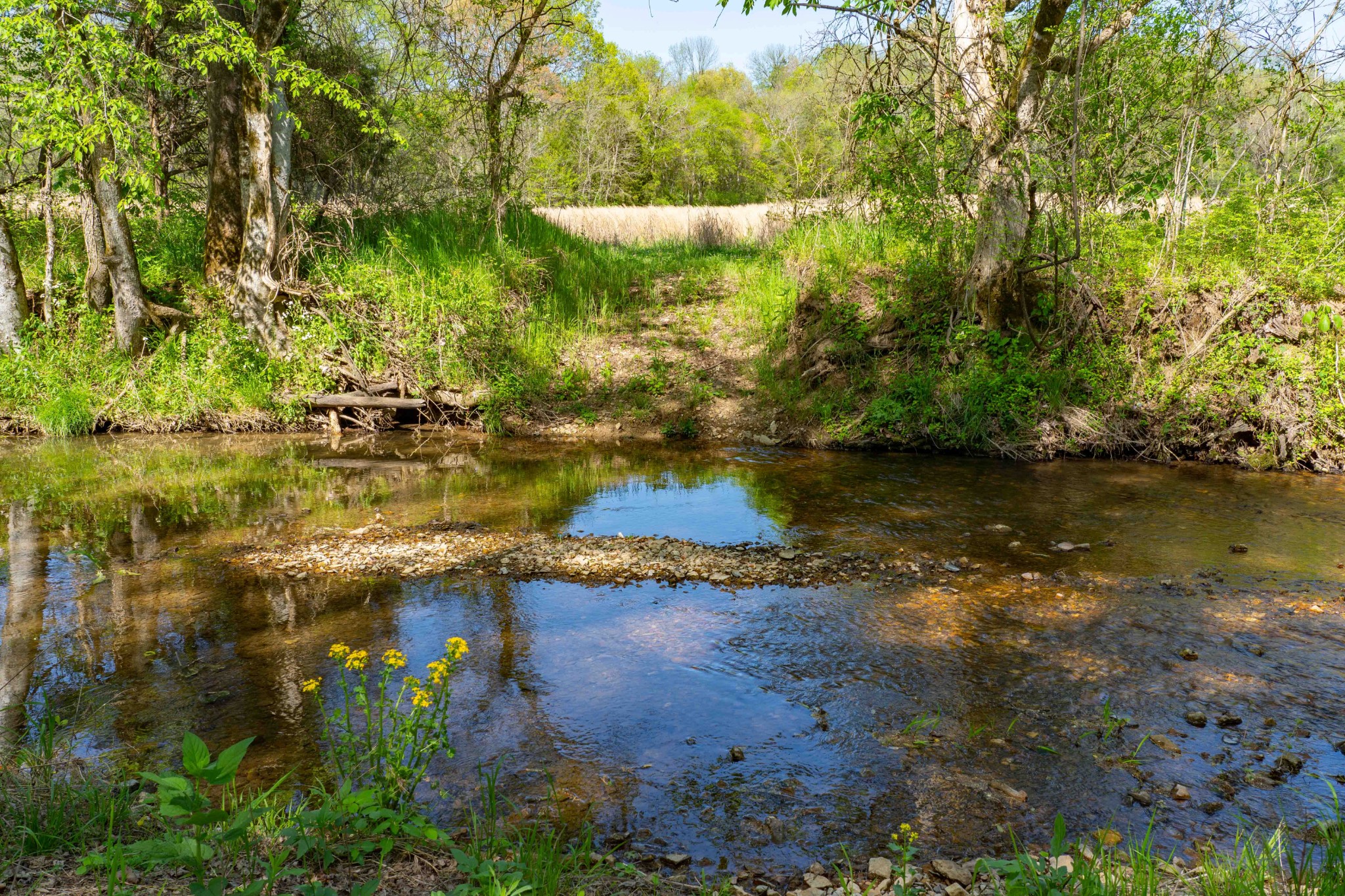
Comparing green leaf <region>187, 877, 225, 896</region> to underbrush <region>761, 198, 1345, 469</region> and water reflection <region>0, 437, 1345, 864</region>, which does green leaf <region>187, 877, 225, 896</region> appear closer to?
water reflection <region>0, 437, 1345, 864</region>

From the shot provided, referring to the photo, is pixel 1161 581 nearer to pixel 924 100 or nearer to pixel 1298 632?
pixel 1298 632

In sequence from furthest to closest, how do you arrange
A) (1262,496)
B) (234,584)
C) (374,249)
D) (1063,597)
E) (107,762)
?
(374,249)
(1262,496)
(234,584)
(1063,597)
(107,762)

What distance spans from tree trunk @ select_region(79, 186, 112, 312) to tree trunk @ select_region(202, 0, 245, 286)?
4.36 feet

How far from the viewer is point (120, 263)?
11844 millimetres

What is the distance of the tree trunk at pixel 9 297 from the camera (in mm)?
11656

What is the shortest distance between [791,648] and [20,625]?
489 centimetres

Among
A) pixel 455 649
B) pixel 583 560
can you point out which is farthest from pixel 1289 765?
pixel 583 560

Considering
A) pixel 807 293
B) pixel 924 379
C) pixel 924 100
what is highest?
pixel 924 100

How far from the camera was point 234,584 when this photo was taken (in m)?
6.15

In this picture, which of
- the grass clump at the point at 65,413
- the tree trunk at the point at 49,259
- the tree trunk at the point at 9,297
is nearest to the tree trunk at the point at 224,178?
the tree trunk at the point at 49,259

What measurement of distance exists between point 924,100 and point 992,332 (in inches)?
122

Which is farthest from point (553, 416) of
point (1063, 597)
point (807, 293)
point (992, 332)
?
point (1063, 597)

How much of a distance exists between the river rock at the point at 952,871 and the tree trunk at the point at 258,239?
11.9 metres

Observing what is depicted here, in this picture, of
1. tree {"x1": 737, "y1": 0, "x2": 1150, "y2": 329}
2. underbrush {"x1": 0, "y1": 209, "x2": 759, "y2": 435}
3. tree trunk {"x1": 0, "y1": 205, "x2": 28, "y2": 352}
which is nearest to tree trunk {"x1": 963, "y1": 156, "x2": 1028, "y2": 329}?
tree {"x1": 737, "y1": 0, "x2": 1150, "y2": 329}
